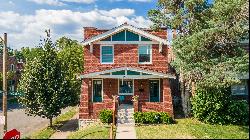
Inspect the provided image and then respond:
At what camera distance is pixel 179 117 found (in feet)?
99.2

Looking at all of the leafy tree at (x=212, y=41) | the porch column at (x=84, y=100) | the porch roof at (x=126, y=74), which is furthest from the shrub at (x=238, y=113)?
the porch column at (x=84, y=100)

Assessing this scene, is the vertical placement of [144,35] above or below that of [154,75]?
above

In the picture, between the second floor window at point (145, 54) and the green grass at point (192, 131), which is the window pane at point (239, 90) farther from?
the second floor window at point (145, 54)

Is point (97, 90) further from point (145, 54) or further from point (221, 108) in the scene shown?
point (221, 108)

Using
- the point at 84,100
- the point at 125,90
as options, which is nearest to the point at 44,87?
the point at 84,100

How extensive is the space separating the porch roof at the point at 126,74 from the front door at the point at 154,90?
64.0 inches

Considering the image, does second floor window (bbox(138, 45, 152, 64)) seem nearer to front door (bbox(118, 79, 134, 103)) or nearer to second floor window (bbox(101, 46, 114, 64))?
front door (bbox(118, 79, 134, 103))

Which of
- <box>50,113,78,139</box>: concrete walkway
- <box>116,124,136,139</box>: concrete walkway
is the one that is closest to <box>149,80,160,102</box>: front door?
<box>116,124,136,139</box>: concrete walkway

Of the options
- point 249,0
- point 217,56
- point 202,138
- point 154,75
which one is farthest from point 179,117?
point 249,0

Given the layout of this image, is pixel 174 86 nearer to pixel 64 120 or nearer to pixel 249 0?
pixel 64 120

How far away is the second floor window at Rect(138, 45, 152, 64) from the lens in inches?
1212

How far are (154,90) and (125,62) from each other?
11.4 ft

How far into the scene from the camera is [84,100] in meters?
29.6

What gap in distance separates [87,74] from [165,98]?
6.80 metres
